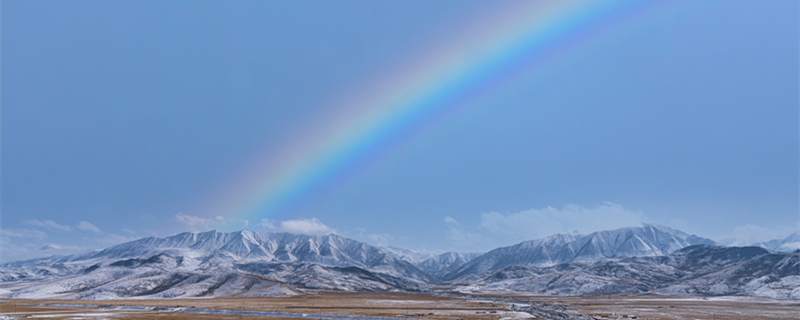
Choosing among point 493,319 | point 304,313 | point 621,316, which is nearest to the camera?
point 493,319

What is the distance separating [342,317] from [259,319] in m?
23.8

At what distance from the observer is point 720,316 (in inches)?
4783

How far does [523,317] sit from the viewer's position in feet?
379

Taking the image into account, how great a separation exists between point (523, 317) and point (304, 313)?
6739cm

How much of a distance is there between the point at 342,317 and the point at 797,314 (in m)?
138

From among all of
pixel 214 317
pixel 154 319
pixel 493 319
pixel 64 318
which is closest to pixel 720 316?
pixel 493 319

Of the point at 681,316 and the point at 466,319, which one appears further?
the point at 681,316

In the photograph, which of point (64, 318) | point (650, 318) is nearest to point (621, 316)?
point (650, 318)

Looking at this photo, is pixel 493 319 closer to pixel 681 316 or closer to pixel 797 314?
pixel 681 316

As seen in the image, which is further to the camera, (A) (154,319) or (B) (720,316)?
(B) (720,316)

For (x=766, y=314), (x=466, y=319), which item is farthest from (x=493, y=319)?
(x=766, y=314)

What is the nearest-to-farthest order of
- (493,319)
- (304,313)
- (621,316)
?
(493,319)
(621,316)
(304,313)

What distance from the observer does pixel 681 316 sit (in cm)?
12262

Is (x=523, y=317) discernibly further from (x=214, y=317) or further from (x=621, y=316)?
(x=214, y=317)
